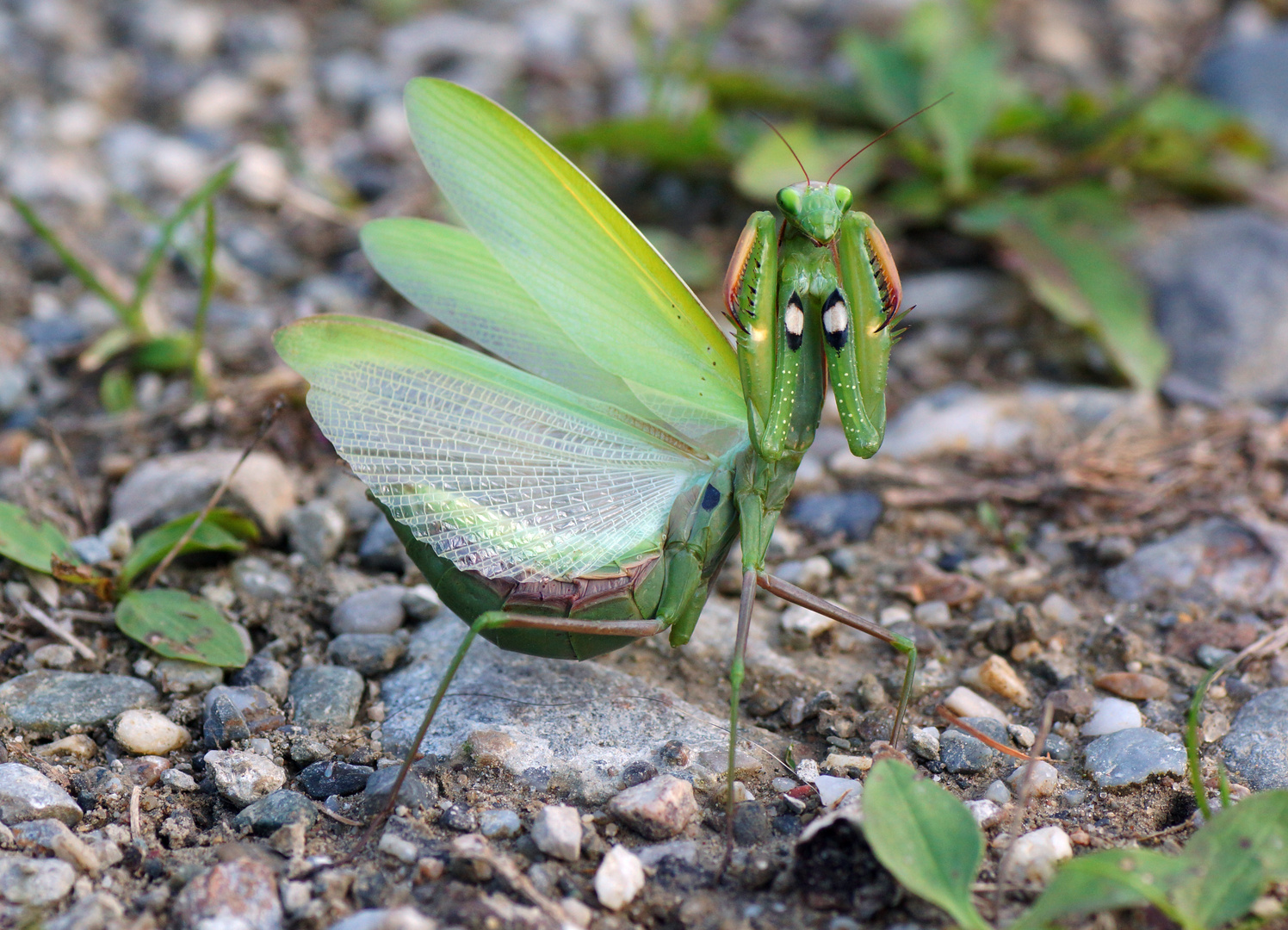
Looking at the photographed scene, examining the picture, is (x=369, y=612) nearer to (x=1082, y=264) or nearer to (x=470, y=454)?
(x=470, y=454)

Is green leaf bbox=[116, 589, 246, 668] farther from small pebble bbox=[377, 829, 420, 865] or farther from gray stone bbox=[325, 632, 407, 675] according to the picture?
small pebble bbox=[377, 829, 420, 865]

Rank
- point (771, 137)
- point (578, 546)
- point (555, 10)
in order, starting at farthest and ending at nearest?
1. point (555, 10)
2. point (771, 137)
3. point (578, 546)

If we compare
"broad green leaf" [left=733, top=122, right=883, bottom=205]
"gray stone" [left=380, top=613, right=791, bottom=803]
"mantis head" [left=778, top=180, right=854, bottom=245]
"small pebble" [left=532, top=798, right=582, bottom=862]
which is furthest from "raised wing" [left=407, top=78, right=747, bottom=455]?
"broad green leaf" [left=733, top=122, right=883, bottom=205]

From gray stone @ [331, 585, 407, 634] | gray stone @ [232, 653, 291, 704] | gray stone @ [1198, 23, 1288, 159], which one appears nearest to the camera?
gray stone @ [232, 653, 291, 704]

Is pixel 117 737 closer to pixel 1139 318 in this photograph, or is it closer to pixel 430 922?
pixel 430 922

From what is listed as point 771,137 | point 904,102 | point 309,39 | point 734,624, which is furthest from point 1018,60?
point 734,624

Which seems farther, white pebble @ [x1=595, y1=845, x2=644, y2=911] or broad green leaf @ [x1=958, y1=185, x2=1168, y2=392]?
broad green leaf @ [x1=958, y1=185, x2=1168, y2=392]

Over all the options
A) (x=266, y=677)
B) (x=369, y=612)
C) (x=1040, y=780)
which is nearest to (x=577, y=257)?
(x=369, y=612)
